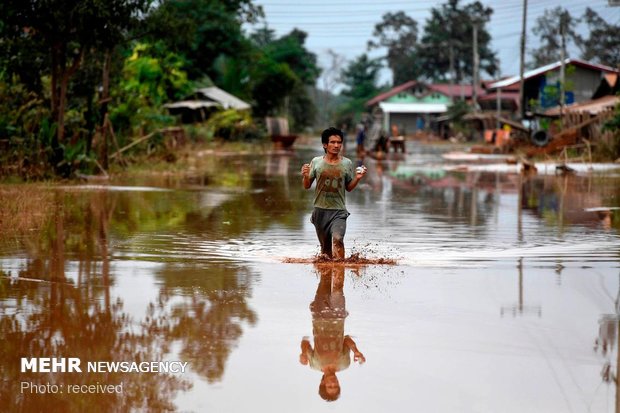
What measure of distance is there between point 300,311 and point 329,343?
129 cm

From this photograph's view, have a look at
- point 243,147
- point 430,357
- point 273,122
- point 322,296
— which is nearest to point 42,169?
point 322,296

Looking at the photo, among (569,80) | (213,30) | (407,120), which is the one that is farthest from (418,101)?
(213,30)

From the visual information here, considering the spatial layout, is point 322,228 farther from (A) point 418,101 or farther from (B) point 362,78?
(B) point 362,78

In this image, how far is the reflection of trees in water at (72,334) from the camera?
19.9 ft

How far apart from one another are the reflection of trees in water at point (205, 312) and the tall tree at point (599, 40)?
8534 cm

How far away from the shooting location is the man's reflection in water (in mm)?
6539

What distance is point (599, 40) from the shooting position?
95.8 m

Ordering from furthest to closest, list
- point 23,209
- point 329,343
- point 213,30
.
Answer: point 213,30 → point 23,209 → point 329,343

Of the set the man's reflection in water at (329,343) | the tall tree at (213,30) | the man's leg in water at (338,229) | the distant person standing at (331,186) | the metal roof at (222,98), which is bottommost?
the man's reflection in water at (329,343)

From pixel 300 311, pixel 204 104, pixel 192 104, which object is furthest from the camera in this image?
pixel 204 104

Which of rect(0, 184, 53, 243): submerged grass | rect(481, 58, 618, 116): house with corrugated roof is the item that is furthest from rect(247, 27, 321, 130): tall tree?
rect(0, 184, 53, 243): submerged grass

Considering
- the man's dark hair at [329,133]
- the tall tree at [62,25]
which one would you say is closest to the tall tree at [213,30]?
the tall tree at [62,25]

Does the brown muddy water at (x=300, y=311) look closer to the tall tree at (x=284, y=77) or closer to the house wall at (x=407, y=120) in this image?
the tall tree at (x=284, y=77)

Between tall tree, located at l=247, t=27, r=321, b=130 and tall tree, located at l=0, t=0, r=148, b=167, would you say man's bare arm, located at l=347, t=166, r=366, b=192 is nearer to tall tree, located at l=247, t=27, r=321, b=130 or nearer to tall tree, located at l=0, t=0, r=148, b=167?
tall tree, located at l=0, t=0, r=148, b=167
